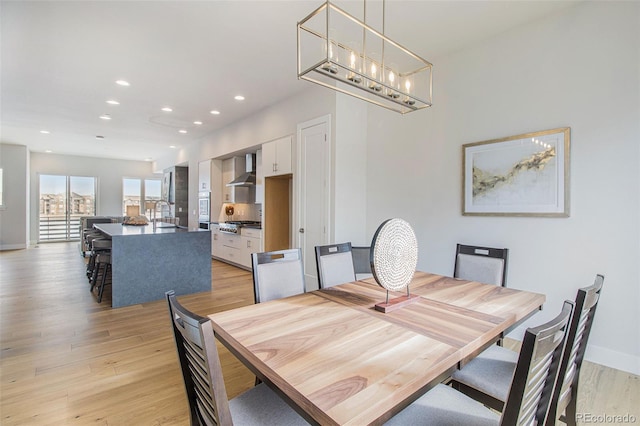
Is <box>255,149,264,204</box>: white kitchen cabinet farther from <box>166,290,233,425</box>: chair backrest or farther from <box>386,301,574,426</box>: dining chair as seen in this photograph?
<box>386,301,574,426</box>: dining chair

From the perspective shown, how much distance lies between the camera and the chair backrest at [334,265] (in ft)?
6.97

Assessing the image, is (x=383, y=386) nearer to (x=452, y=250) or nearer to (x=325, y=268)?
(x=325, y=268)

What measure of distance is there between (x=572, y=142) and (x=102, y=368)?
13.4 feet

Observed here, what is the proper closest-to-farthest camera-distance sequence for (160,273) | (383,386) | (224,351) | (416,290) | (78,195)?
(383,386), (416,290), (224,351), (160,273), (78,195)

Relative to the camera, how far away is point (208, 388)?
3.10 feet

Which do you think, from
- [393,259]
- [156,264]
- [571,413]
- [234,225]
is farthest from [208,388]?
[234,225]

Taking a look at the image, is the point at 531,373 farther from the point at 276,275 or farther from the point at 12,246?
the point at 12,246

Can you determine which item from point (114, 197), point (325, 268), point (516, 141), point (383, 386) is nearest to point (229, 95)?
point (325, 268)

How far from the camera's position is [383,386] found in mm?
838

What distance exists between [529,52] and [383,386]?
10.2 ft

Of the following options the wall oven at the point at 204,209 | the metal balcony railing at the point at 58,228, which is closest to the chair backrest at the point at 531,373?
the wall oven at the point at 204,209

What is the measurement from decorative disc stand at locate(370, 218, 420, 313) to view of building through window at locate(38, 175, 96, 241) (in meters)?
11.5

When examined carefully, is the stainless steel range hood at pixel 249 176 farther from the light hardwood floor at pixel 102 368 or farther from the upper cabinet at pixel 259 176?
the light hardwood floor at pixel 102 368

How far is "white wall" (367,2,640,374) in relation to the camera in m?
Result: 2.23
